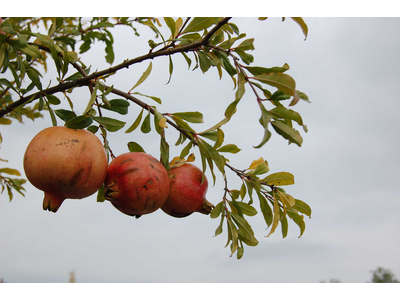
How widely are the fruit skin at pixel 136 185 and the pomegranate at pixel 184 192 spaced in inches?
2.8

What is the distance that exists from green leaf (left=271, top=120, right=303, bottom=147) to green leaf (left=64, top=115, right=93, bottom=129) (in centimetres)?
60

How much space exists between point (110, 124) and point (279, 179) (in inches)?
28.1

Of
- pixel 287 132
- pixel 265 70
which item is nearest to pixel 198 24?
pixel 265 70

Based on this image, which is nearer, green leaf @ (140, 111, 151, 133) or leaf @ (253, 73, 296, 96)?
leaf @ (253, 73, 296, 96)

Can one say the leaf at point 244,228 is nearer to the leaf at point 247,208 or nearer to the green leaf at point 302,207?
the leaf at point 247,208

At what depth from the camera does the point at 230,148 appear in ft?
4.67

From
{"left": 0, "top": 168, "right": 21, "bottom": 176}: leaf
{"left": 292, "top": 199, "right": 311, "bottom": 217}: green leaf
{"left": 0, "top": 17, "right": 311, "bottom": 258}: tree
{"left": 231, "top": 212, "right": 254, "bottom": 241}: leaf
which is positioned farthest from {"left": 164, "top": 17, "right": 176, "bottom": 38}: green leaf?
{"left": 0, "top": 168, "right": 21, "bottom": 176}: leaf

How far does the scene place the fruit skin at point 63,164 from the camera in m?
1.00

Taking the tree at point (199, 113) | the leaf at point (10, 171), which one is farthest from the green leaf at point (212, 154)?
the leaf at point (10, 171)

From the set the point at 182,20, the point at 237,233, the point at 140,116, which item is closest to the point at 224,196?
the point at 237,233

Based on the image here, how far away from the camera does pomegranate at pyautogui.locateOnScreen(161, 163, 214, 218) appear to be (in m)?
1.20

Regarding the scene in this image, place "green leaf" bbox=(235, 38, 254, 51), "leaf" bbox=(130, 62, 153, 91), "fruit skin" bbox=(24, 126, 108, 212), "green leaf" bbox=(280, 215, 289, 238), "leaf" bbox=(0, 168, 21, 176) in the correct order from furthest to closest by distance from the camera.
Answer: "leaf" bbox=(0, 168, 21, 176) < "green leaf" bbox=(280, 215, 289, 238) < "leaf" bbox=(130, 62, 153, 91) < "green leaf" bbox=(235, 38, 254, 51) < "fruit skin" bbox=(24, 126, 108, 212)

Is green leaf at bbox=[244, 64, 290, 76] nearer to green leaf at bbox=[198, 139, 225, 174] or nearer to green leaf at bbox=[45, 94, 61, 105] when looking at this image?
green leaf at bbox=[198, 139, 225, 174]

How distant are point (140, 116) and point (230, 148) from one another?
39 cm
